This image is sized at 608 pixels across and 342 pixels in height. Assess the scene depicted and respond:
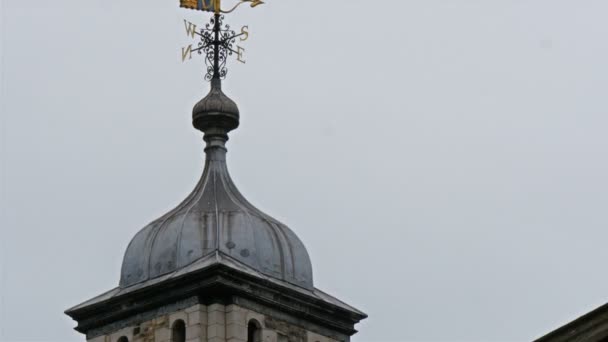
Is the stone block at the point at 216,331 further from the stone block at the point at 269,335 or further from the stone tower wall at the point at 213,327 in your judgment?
the stone block at the point at 269,335

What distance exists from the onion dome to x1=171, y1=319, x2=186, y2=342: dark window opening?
1.42 meters

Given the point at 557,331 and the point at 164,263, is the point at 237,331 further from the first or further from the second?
the point at 557,331

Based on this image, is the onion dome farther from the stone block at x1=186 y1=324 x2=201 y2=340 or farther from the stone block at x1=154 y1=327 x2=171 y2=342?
the stone block at x1=186 y1=324 x2=201 y2=340

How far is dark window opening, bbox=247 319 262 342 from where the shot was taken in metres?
45.8

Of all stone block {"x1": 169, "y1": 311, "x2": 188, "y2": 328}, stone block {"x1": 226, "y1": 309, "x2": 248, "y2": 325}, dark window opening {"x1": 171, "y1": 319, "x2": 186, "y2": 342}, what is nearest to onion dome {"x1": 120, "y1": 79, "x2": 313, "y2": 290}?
stone block {"x1": 169, "y1": 311, "x2": 188, "y2": 328}

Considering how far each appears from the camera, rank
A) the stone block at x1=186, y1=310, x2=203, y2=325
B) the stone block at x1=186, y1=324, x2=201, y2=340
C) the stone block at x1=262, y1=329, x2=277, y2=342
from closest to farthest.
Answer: the stone block at x1=186, y1=324, x2=201, y2=340 → the stone block at x1=186, y1=310, x2=203, y2=325 → the stone block at x1=262, y1=329, x2=277, y2=342

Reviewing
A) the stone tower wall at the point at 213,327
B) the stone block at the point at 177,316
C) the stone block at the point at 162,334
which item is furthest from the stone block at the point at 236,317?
the stone block at the point at 162,334

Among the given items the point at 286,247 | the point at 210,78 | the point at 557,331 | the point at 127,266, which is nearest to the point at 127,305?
the point at 127,266

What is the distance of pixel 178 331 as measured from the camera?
45719 mm

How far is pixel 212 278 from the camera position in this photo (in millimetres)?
A: 45344

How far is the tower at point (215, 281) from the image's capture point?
4550 centimetres

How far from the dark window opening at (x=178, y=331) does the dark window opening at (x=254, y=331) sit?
1546 millimetres

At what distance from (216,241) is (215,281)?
1.74m

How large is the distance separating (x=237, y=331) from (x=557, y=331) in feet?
51.7
